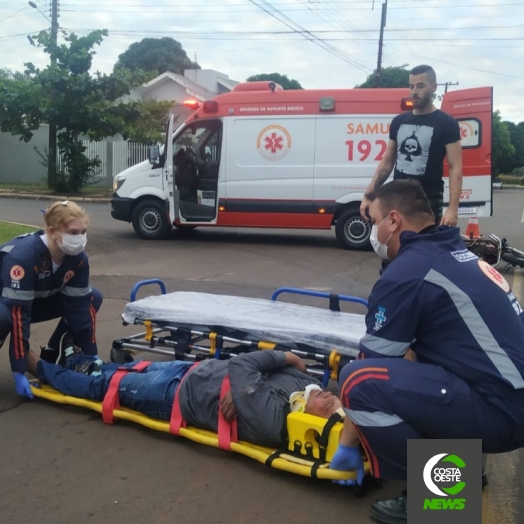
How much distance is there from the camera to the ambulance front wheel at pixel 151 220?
40.9ft

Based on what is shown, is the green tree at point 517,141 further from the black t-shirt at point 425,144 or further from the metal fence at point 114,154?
the black t-shirt at point 425,144

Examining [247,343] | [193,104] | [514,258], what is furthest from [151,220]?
[247,343]

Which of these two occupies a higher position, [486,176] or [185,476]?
[486,176]

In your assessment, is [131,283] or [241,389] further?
[131,283]

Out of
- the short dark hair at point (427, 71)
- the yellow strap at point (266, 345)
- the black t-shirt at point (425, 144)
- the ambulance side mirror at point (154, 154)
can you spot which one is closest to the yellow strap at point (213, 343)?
the yellow strap at point (266, 345)

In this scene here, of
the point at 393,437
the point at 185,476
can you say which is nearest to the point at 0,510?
the point at 185,476

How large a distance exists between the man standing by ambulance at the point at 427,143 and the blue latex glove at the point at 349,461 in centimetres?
237

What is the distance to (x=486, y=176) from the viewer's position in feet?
34.0

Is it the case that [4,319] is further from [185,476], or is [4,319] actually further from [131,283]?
[131,283]

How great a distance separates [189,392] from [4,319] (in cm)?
138

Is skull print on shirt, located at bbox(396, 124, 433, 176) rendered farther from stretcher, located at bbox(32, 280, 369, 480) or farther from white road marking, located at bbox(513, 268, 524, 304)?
white road marking, located at bbox(513, 268, 524, 304)

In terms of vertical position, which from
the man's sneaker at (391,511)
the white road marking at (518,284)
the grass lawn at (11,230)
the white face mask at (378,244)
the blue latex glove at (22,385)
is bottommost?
the man's sneaker at (391,511)

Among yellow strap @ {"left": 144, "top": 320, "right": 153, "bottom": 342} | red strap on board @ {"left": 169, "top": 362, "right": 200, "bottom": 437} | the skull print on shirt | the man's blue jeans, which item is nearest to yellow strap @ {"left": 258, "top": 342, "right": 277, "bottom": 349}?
the man's blue jeans

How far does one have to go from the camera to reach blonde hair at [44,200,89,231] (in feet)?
14.1
